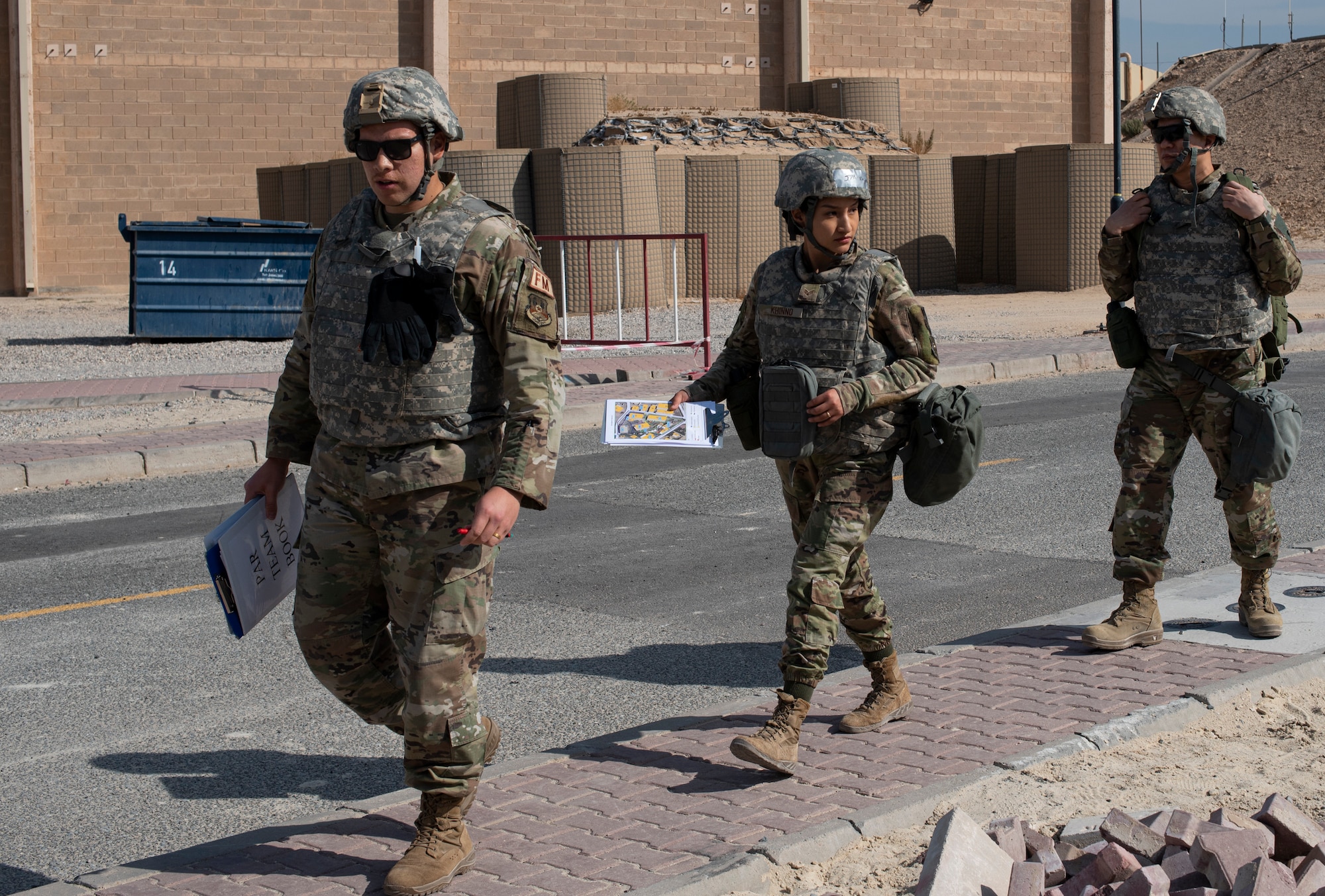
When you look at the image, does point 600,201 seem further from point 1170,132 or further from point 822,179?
point 822,179

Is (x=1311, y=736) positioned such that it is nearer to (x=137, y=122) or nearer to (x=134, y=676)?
(x=134, y=676)

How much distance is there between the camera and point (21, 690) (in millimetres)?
5379

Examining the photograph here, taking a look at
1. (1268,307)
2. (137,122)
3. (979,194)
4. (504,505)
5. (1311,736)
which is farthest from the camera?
(137,122)

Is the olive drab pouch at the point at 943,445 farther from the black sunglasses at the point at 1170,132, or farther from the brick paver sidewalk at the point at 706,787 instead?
the black sunglasses at the point at 1170,132

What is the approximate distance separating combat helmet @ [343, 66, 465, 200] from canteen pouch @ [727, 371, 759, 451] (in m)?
1.40

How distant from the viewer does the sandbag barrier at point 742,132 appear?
26609 millimetres

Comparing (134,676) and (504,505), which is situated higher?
(504,505)

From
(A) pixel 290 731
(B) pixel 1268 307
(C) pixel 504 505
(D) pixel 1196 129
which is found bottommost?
(A) pixel 290 731

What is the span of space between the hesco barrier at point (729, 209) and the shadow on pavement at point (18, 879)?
21.7 m

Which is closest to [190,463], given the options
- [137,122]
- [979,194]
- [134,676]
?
[134,676]

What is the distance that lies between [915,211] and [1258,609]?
2273 cm

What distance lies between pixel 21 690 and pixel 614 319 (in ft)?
49.7

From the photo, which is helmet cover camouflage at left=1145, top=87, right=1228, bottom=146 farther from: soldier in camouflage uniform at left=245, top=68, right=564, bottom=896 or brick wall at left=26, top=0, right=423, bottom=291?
brick wall at left=26, top=0, right=423, bottom=291

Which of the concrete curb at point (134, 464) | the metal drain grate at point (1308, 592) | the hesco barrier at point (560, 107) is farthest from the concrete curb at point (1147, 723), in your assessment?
the hesco barrier at point (560, 107)
